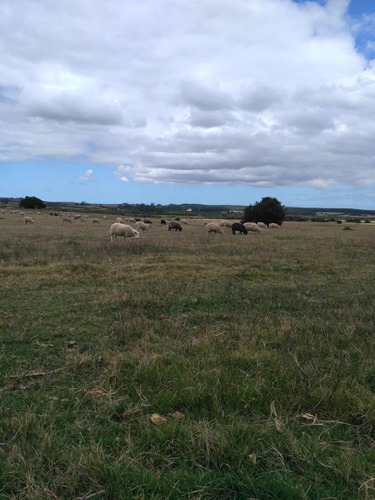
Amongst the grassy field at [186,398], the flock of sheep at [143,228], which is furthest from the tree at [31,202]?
the grassy field at [186,398]

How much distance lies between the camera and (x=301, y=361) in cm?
483

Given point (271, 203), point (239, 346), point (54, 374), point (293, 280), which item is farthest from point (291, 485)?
point (271, 203)

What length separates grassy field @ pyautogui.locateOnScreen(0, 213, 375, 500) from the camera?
8.96 feet

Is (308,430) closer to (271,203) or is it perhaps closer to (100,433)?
(100,433)

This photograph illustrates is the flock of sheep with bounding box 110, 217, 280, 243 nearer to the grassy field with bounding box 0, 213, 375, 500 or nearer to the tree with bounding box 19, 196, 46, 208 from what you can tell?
the grassy field with bounding box 0, 213, 375, 500

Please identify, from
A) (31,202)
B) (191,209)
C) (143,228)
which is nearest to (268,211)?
(143,228)

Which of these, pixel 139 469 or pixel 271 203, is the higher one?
pixel 271 203

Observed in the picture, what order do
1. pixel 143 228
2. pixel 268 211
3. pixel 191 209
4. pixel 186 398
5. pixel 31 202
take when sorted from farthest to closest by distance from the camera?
pixel 191 209 < pixel 31 202 < pixel 268 211 < pixel 143 228 < pixel 186 398

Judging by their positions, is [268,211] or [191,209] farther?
[191,209]

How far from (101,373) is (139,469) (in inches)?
70.6

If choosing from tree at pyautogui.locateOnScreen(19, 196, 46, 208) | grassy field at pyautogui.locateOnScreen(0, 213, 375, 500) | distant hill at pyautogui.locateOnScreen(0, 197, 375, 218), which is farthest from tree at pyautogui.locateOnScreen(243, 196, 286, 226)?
tree at pyautogui.locateOnScreen(19, 196, 46, 208)

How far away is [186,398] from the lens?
12.7 ft

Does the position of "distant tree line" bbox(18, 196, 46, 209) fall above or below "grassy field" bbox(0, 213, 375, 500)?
above

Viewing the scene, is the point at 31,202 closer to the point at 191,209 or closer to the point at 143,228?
the point at 191,209
